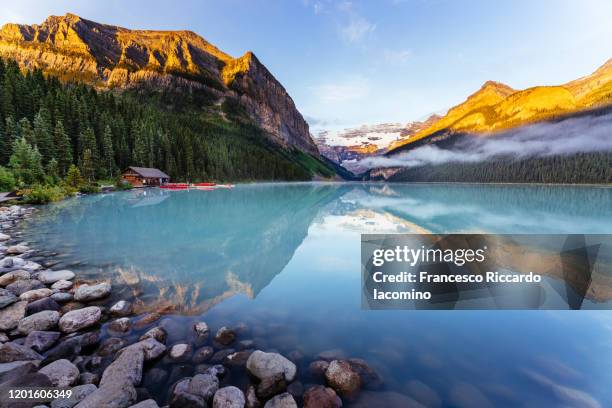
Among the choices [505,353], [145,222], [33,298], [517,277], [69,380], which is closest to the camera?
[69,380]

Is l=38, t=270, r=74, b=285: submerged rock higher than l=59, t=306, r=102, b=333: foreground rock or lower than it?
higher

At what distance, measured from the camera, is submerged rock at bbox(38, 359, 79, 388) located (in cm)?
489

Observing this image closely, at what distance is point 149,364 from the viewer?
19.1 ft

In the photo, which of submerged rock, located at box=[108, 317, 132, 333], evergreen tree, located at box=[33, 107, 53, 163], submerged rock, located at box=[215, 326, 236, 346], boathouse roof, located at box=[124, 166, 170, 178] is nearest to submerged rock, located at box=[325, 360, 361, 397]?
submerged rock, located at box=[215, 326, 236, 346]

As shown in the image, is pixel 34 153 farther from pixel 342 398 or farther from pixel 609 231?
pixel 609 231

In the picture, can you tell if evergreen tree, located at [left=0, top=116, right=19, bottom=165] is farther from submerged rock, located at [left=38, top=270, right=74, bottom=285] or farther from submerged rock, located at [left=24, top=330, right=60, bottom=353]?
submerged rock, located at [left=24, top=330, right=60, bottom=353]

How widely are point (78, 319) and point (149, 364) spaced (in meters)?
2.80

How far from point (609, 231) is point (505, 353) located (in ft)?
93.7

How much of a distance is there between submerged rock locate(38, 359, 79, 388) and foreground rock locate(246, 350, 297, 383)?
3178 millimetres

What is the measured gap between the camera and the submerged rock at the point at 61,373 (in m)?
4.89

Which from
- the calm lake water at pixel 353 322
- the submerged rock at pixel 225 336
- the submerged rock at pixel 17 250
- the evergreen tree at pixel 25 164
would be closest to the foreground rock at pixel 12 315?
the calm lake water at pixel 353 322

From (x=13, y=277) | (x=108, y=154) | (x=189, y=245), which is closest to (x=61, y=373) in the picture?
(x=13, y=277)

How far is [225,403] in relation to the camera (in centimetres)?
461

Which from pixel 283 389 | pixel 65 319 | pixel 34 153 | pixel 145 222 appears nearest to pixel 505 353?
pixel 283 389
